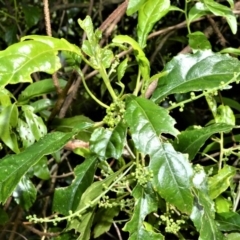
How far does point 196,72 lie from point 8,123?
32 centimetres

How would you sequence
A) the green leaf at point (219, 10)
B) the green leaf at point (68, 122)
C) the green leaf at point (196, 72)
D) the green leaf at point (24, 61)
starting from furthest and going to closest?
the green leaf at point (68, 122)
the green leaf at point (219, 10)
the green leaf at point (196, 72)
the green leaf at point (24, 61)

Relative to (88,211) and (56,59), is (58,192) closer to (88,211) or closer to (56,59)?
(88,211)

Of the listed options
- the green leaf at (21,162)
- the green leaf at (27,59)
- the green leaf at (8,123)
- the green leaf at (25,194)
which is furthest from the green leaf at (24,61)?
the green leaf at (25,194)

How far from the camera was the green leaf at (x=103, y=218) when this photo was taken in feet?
2.93

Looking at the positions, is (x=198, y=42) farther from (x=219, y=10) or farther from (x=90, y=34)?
(x=90, y=34)

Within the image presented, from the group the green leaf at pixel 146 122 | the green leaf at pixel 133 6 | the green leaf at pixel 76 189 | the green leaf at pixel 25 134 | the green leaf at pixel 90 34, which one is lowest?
the green leaf at pixel 76 189

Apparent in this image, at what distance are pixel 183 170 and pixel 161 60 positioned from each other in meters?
0.82

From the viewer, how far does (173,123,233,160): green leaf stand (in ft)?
2.33

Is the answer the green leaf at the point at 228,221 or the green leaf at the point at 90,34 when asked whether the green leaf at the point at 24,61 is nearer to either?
the green leaf at the point at 90,34

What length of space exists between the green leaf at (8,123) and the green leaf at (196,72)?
0.25m

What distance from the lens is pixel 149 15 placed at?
79 centimetres

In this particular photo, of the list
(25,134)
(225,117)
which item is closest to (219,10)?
(225,117)

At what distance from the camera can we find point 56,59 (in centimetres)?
66

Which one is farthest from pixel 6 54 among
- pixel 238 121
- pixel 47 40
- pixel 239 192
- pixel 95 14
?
pixel 95 14
